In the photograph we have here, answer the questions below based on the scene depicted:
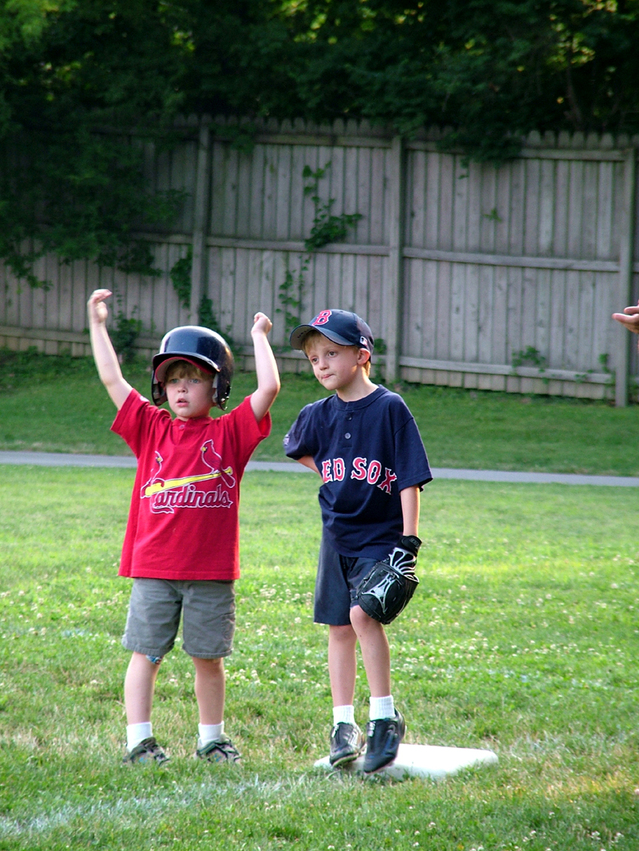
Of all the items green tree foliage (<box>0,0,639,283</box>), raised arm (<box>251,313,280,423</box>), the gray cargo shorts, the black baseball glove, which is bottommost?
the gray cargo shorts

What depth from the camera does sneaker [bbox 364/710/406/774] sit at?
12.3 feet

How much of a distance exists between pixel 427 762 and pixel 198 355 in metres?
1.75

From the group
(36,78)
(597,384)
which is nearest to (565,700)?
(597,384)

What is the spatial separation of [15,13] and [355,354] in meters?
12.2

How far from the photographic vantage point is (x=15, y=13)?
14031 mm

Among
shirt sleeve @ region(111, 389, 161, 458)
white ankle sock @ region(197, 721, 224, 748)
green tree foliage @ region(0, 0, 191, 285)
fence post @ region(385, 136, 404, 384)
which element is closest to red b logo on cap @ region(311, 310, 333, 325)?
shirt sleeve @ region(111, 389, 161, 458)

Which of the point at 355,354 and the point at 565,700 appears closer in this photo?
the point at 355,354

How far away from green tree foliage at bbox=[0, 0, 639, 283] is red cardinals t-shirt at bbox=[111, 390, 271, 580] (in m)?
10.8

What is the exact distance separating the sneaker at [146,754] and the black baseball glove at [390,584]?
934 millimetres

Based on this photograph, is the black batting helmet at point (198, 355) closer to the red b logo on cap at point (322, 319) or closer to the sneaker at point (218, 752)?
the red b logo on cap at point (322, 319)

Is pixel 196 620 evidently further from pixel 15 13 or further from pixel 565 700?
pixel 15 13

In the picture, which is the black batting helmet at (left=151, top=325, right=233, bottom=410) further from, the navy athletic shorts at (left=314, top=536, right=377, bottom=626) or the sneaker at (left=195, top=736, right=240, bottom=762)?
the sneaker at (left=195, top=736, right=240, bottom=762)

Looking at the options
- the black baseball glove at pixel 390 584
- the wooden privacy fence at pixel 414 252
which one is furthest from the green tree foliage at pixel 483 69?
the black baseball glove at pixel 390 584

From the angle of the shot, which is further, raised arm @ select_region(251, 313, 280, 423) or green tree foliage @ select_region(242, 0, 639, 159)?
green tree foliage @ select_region(242, 0, 639, 159)
